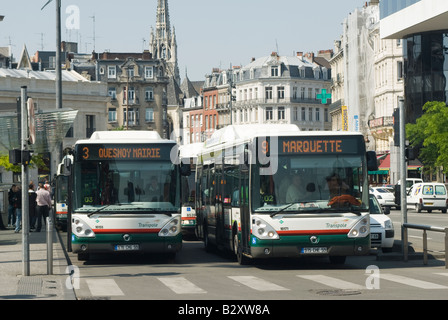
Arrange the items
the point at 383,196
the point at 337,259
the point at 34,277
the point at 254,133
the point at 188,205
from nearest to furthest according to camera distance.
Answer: the point at 34,277 < the point at 254,133 < the point at 337,259 < the point at 188,205 < the point at 383,196

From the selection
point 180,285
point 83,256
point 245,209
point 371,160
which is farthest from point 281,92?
point 180,285

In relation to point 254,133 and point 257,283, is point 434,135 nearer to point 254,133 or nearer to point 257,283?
point 254,133

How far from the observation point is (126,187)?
21250mm

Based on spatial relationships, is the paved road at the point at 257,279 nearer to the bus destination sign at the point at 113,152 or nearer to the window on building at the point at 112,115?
the bus destination sign at the point at 113,152

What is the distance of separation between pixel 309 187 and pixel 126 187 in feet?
13.1

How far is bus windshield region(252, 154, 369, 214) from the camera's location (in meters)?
A: 19.4

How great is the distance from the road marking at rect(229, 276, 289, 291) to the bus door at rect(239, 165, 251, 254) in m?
1.95

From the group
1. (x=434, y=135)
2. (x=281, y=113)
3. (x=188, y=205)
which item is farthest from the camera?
(x=281, y=113)

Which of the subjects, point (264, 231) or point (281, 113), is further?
point (281, 113)

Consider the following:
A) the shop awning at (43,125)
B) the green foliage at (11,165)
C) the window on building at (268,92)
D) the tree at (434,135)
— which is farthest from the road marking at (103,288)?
the window on building at (268,92)

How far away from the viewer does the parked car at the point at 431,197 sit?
54656mm
